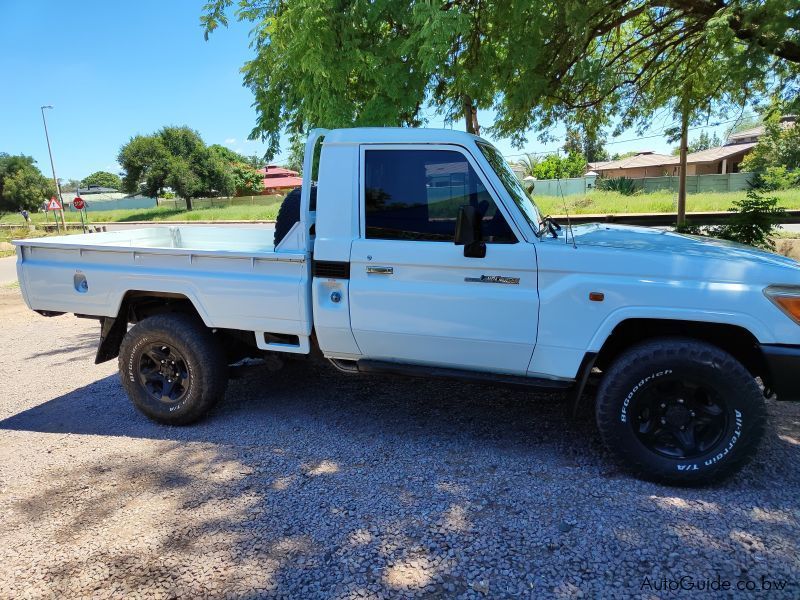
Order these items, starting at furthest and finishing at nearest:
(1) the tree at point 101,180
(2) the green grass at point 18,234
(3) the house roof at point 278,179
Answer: (1) the tree at point 101,180
(3) the house roof at point 278,179
(2) the green grass at point 18,234

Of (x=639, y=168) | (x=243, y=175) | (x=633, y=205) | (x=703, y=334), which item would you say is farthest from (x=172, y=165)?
(x=703, y=334)

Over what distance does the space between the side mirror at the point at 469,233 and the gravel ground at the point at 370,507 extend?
1380 mm

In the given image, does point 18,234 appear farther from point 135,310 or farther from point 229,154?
point 229,154

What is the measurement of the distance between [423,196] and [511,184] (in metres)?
0.65

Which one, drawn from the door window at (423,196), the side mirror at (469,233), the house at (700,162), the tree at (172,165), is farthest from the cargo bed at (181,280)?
the tree at (172,165)

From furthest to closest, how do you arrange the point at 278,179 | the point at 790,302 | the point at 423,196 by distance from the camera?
the point at 278,179, the point at 423,196, the point at 790,302

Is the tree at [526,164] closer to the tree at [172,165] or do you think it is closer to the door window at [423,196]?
the door window at [423,196]

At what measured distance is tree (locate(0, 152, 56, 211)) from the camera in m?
50.1

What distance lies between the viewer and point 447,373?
135 inches

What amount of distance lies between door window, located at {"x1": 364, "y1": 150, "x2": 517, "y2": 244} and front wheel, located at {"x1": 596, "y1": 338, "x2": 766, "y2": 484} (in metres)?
1.06

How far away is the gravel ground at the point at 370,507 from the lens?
7.90 ft

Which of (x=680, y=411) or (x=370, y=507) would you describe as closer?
(x=370, y=507)

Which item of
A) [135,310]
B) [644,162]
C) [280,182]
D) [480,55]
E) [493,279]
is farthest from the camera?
[280,182]

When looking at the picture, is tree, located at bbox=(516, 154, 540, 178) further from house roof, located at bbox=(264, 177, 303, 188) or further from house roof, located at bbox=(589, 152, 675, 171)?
house roof, located at bbox=(264, 177, 303, 188)
